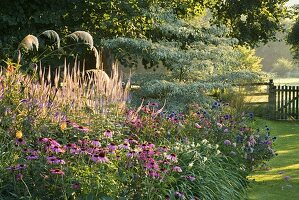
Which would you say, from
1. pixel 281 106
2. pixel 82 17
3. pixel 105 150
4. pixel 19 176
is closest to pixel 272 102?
pixel 281 106

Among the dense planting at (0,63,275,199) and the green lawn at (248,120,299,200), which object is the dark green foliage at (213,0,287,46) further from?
the dense planting at (0,63,275,199)

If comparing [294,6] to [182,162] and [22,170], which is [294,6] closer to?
[182,162]

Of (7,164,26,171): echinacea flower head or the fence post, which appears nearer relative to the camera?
(7,164,26,171): echinacea flower head

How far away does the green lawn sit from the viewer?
668 centimetres

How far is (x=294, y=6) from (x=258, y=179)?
1281 centimetres

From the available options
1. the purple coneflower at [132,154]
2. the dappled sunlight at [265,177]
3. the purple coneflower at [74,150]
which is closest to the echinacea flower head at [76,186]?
the purple coneflower at [74,150]

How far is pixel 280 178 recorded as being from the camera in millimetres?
7688

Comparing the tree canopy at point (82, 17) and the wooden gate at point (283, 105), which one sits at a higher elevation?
the tree canopy at point (82, 17)

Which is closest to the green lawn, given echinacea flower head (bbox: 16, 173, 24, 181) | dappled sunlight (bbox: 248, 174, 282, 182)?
dappled sunlight (bbox: 248, 174, 282, 182)

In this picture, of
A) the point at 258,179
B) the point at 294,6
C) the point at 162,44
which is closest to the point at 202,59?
the point at 162,44

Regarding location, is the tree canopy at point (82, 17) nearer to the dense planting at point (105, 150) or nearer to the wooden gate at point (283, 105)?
the wooden gate at point (283, 105)

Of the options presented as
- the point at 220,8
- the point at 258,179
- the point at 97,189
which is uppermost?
the point at 220,8

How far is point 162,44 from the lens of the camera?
38.0 feet

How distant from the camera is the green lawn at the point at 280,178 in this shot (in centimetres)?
668
